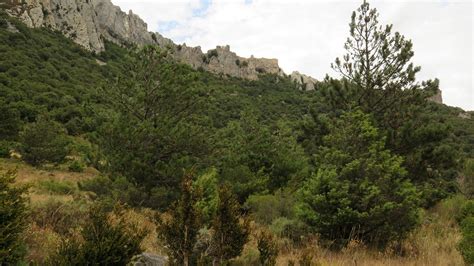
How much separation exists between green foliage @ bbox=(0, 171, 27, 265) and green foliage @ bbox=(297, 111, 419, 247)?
6.27 metres

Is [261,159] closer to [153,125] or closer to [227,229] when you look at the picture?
[153,125]

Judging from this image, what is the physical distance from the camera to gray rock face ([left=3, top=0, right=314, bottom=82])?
209ft

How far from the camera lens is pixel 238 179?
1780 cm

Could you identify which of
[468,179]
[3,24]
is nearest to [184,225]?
[468,179]

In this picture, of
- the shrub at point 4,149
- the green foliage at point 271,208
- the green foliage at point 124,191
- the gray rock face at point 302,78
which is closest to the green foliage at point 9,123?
the shrub at point 4,149

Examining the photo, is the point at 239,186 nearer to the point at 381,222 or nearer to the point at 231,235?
the point at 381,222

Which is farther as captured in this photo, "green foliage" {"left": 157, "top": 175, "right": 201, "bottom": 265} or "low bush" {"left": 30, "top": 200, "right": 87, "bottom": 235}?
"low bush" {"left": 30, "top": 200, "right": 87, "bottom": 235}

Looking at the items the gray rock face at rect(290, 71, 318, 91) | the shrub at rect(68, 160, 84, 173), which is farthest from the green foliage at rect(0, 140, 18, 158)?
the gray rock face at rect(290, 71, 318, 91)

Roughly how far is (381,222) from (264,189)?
894 centimetres

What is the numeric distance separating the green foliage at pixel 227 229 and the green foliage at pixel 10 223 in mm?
2478

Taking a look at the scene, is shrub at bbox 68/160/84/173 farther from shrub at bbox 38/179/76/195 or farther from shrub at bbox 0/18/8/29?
shrub at bbox 0/18/8/29

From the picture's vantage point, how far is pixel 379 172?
961cm

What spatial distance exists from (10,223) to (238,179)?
43.8ft

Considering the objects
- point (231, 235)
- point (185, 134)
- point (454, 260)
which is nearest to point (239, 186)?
point (185, 134)
